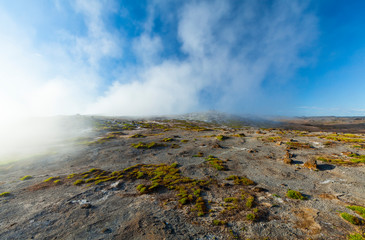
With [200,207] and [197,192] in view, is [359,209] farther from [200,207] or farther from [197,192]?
[197,192]

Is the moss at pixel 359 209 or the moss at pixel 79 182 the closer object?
the moss at pixel 359 209

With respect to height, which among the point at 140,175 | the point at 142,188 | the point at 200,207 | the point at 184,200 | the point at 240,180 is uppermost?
the point at 200,207

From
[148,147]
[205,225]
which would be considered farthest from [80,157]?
[205,225]

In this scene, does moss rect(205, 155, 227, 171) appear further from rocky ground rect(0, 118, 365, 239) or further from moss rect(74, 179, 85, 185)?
moss rect(74, 179, 85, 185)

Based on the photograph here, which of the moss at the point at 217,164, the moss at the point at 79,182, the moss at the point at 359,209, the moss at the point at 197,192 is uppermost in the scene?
the moss at the point at 359,209

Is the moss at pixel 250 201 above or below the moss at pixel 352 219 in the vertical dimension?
below

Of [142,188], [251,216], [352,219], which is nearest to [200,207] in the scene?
[251,216]

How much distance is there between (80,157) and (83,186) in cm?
2270

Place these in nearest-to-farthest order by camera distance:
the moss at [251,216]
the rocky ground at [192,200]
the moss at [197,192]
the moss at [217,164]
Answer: the rocky ground at [192,200] < the moss at [251,216] < the moss at [197,192] < the moss at [217,164]

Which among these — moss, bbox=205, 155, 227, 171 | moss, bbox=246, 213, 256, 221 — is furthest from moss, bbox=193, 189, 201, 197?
moss, bbox=205, 155, 227, 171

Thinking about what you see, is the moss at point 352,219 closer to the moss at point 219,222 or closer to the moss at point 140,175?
the moss at point 219,222

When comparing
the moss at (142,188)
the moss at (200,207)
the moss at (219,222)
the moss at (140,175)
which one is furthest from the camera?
the moss at (140,175)

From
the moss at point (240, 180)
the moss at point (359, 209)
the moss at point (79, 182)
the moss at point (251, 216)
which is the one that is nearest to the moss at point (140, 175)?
the moss at point (79, 182)

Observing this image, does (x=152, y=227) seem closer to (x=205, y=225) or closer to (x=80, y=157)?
(x=205, y=225)
